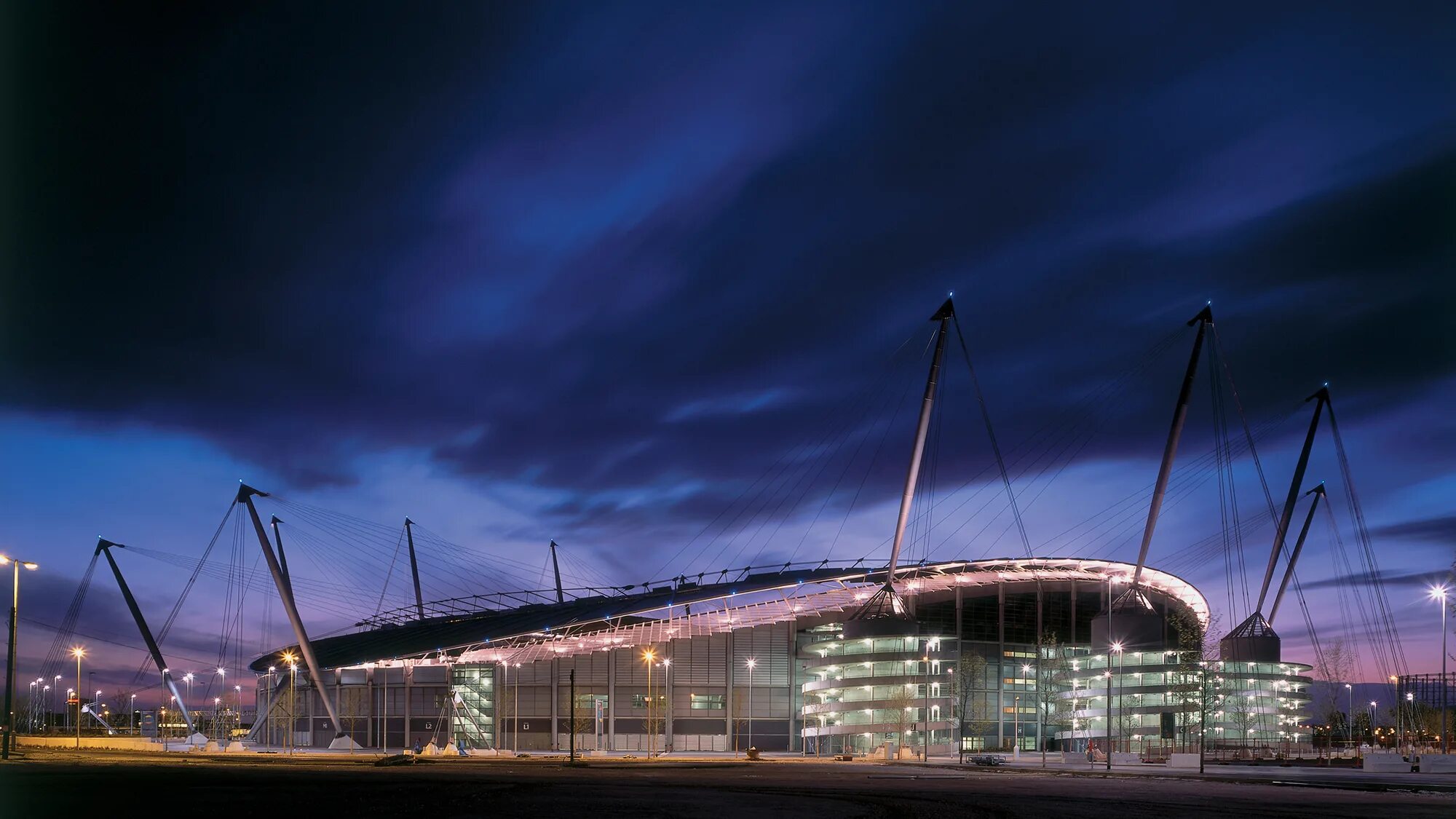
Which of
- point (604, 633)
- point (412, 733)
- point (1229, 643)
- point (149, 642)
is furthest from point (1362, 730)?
point (149, 642)

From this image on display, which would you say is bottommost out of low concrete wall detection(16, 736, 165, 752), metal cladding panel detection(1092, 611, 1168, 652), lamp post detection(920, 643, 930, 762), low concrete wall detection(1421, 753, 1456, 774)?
low concrete wall detection(16, 736, 165, 752)

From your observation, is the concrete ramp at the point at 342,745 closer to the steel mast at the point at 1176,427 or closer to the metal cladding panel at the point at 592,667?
the metal cladding panel at the point at 592,667

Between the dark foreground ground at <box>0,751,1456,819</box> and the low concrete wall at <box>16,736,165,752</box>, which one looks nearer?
the dark foreground ground at <box>0,751,1456,819</box>

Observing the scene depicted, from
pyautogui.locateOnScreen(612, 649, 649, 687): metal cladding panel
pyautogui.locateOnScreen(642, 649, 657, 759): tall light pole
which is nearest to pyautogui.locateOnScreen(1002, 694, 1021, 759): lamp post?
pyautogui.locateOnScreen(642, 649, 657, 759): tall light pole

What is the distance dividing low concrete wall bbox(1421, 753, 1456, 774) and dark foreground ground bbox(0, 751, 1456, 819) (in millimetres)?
17776

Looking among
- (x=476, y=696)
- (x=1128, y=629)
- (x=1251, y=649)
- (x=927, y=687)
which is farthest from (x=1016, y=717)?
(x=476, y=696)

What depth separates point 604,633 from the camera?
112000 mm

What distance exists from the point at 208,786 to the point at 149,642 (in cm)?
10762

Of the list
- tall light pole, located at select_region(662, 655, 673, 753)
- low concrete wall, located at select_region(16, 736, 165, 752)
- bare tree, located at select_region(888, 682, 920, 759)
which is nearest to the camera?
low concrete wall, located at select_region(16, 736, 165, 752)

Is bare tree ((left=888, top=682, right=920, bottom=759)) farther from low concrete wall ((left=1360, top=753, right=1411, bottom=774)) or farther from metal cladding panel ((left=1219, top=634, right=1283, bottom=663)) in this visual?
low concrete wall ((left=1360, top=753, right=1411, bottom=774))

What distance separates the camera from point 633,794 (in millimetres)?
37188

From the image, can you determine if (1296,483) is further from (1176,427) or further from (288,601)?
(288,601)

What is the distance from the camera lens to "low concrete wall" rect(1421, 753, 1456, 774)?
63188 millimetres

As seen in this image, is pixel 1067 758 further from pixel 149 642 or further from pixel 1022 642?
pixel 149 642
